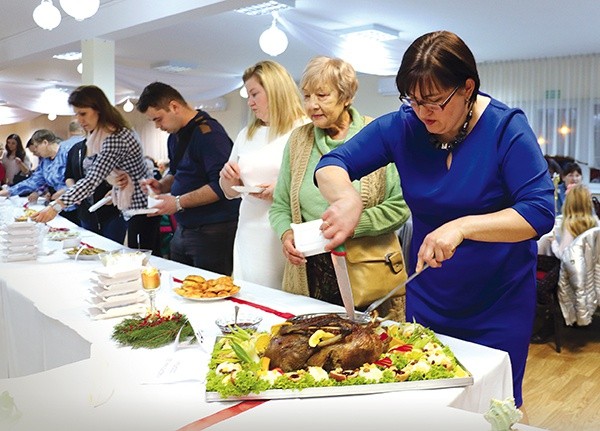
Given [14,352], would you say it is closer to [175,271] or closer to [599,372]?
[175,271]

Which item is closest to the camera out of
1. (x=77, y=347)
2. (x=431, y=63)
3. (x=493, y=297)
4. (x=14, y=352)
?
(x=431, y=63)

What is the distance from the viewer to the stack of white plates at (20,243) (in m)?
2.52

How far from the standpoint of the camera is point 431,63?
123 cm

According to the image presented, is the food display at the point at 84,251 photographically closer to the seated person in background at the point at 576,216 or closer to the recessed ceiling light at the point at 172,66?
the seated person in background at the point at 576,216

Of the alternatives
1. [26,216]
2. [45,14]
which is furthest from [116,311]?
[45,14]

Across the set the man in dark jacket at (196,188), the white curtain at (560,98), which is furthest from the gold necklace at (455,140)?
the white curtain at (560,98)

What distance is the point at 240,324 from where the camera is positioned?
1400mm

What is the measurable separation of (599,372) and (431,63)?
2.60m

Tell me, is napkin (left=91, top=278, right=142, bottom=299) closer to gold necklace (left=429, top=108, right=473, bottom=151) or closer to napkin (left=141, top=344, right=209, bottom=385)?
napkin (left=141, top=344, right=209, bottom=385)

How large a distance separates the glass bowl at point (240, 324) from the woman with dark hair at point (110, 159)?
1.66 m

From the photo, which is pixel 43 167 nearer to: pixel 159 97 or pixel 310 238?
pixel 159 97

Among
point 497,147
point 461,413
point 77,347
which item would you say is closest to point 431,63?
point 497,147

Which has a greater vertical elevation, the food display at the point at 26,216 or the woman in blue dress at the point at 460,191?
the woman in blue dress at the point at 460,191

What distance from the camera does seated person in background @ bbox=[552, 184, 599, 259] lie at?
11.9 feet
